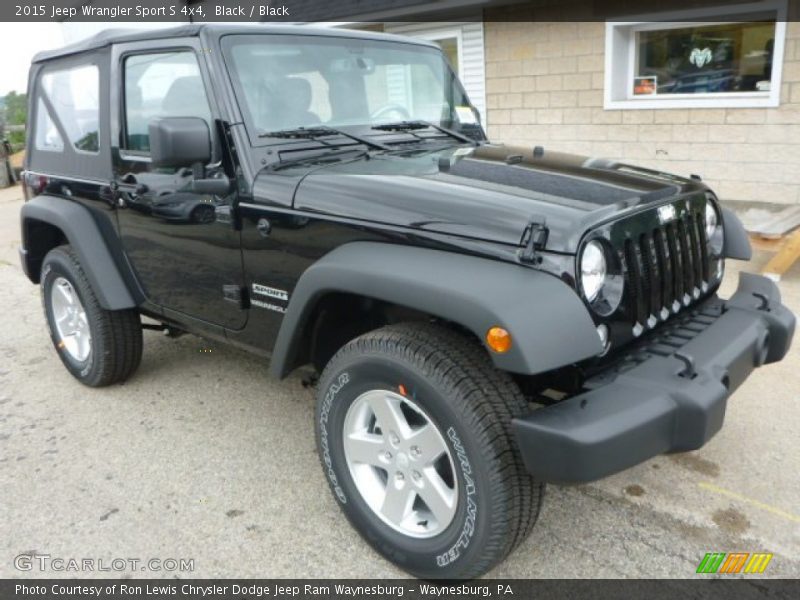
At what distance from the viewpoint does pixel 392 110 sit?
3.45 meters

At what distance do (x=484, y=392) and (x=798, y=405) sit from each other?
2368 millimetres

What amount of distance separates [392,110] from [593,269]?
1636 millimetres

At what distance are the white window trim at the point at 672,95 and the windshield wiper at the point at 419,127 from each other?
15.6ft

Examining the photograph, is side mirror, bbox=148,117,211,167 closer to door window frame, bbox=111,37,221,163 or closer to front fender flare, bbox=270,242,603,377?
door window frame, bbox=111,37,221,163

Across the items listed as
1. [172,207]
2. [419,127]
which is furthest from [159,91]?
[419,127]

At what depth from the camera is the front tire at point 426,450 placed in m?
2.12

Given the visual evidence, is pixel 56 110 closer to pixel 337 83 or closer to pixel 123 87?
pixel 123 87

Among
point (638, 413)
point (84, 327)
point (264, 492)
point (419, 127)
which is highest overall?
point (419, 127)

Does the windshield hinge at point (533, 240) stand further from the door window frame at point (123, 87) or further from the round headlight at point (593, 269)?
the door window frame at point (123, 87)

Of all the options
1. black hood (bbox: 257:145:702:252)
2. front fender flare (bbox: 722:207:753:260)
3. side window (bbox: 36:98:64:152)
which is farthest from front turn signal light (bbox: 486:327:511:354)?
side window (bbox: 36:98:64:152)

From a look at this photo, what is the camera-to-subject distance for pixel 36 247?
434cm

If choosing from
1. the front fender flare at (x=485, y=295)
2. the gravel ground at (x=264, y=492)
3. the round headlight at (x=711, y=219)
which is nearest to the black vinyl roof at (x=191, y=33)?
the front fender flare at (x=485, y=295)

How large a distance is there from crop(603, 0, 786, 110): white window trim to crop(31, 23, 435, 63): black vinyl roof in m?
4.60

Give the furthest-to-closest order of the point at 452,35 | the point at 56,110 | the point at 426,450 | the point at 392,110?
1. the point at 452,35
2. the point at 56,110
3. the point at 392,110
4. the point at 426,450
